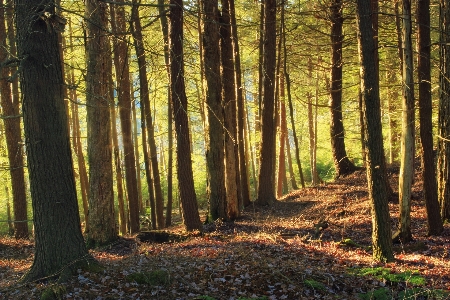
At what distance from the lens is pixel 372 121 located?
8562 mm

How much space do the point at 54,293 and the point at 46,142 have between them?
2287 mm

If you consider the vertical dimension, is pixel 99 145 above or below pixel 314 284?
above

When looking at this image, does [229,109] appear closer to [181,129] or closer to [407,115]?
[181,129]

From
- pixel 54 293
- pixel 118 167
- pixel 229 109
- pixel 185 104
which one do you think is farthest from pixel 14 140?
pixel 54 293

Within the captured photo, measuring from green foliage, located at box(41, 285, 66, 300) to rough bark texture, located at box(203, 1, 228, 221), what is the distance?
794 cm

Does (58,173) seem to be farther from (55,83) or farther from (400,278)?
(400,278)

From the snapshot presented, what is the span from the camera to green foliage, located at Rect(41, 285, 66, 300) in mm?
6156

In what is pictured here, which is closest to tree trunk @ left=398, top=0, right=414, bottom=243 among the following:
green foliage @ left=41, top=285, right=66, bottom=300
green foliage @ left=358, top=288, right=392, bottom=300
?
green foliage @ left=358, top=288, right=392, bottom=300

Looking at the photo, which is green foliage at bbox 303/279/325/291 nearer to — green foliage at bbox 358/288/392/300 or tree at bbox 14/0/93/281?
green foliage at bbox 358/288/392/300

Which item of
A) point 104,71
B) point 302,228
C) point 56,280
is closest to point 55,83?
point 56,280

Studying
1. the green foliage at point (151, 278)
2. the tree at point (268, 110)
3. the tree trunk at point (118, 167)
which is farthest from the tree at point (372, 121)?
the tree trunk at point (118, 167)

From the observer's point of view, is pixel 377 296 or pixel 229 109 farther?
pixel 229 109

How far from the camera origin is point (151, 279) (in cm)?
718

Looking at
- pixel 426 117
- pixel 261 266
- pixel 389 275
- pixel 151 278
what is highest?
pixel 426 117
